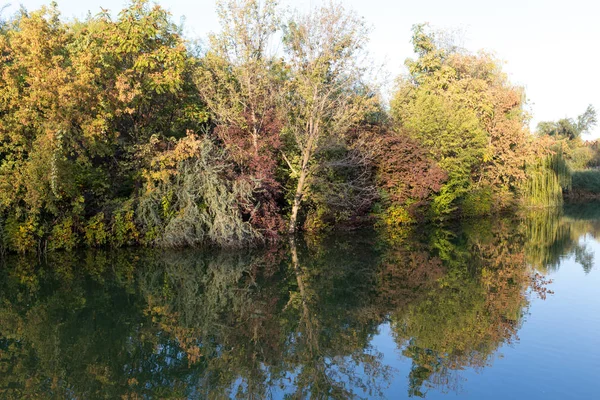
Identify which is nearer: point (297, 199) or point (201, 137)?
point (201, 137)

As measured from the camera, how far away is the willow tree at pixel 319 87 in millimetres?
22031

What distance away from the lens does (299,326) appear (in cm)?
1075

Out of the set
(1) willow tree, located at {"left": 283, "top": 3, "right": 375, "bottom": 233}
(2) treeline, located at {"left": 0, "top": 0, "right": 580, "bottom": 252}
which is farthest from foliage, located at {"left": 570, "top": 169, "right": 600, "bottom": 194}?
(1) willow tree, located at {"left": 283, "top": 3, "right": 375, "bottom": 233}

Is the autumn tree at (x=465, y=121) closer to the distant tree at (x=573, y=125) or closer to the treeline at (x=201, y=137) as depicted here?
the treeline at (x=201, y=137)

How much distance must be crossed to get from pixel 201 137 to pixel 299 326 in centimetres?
1312

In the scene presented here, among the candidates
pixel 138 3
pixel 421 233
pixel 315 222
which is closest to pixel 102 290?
pixel 138 3

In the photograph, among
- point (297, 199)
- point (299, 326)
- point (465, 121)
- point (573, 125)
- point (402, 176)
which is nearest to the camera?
point (299, 326)

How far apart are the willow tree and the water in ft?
20.8

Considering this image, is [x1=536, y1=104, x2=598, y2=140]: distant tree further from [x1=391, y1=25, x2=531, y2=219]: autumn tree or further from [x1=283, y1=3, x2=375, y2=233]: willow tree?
[x1=283, y1=3, x2=375, y2=233]: willow tree

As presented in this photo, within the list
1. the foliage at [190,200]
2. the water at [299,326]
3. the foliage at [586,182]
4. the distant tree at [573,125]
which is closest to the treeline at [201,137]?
the foliage at [190,200]

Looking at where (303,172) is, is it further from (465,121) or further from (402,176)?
(465,121)

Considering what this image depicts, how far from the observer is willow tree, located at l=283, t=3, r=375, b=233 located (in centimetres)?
2203

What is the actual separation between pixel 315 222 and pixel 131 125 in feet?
30.4

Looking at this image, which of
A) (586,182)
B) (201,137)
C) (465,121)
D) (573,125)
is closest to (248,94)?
(201,137)
